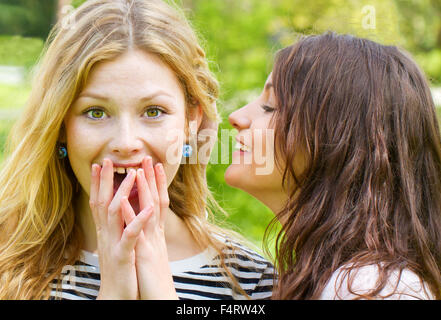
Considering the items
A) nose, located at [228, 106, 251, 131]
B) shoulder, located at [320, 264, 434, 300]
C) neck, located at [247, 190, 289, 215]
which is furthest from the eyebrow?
shoulder, located at [320, 264, 434, 300]

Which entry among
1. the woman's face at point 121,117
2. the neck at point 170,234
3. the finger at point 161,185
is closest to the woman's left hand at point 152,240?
the finger at point 161,185

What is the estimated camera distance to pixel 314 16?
9.30m

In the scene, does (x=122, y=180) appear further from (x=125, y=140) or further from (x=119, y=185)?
(x=125, y=140)

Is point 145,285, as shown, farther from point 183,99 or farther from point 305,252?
point 183,99

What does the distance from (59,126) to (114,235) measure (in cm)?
54

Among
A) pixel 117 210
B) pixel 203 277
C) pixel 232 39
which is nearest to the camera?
pixel 117 210

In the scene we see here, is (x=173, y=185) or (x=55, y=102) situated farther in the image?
(x=173, y=185)

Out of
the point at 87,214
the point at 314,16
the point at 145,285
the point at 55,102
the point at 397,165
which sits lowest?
the point at 145,285

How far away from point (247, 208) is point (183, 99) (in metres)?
3.71

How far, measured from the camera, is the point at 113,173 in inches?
91.1

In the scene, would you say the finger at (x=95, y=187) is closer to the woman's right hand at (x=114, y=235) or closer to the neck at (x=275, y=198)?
the woman's right hand at (x=114, y=235)

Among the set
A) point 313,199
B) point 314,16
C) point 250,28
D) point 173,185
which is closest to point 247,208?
point 250,28

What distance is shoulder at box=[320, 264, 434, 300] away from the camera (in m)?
2.07

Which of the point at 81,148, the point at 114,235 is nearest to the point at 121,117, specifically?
the point at 81,148
